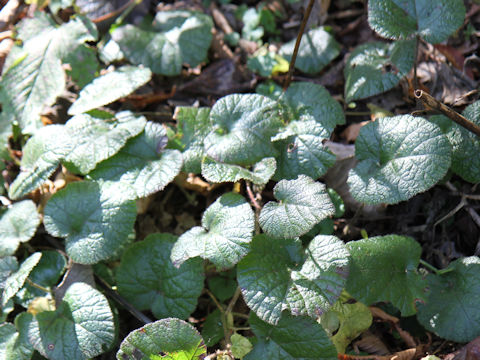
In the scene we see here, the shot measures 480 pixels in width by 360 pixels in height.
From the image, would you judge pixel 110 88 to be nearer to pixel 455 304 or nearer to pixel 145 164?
pixel 145 164

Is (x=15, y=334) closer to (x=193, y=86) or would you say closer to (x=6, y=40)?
(x=193, y=86)

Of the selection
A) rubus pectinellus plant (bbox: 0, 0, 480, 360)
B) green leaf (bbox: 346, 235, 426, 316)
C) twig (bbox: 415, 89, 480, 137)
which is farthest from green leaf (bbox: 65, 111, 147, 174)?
twig (bbox: 415, 89, 480, 137)

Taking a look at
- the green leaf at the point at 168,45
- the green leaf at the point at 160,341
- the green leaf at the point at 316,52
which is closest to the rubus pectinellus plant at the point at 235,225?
the green leaf at the point at 160,341

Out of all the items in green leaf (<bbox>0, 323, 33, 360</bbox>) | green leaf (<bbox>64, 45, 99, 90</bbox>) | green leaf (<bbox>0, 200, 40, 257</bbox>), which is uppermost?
green leaf (<bbox>64, 45, 99, 90</bbox>)

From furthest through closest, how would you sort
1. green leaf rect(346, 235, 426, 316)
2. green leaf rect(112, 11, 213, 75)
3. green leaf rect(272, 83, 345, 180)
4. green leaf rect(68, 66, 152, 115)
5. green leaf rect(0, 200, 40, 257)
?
green leaf rect(112, 11, 213, 75), green leaf rect(68, 66, 152, 115), green leaf rect(0, 200, 40, 257), green leaf rect(272, 83, 345, 180), green leaf rect(346, 235, 426, 316)

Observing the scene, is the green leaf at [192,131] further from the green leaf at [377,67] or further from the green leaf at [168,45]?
the green leaf at [377,67]

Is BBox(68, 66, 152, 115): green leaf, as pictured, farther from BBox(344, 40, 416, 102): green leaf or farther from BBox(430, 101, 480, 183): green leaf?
BBox(430, 101, 480, 183): green leaf

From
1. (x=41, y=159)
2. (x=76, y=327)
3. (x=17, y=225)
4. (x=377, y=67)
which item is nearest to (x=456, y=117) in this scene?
(x=377, y=67)
